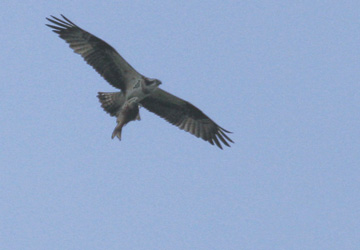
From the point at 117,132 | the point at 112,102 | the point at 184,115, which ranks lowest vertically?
the point at 117,132

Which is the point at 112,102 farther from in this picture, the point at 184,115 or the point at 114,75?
the point at 184,115

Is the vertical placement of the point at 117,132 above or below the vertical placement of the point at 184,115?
below

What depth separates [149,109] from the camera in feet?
65.3

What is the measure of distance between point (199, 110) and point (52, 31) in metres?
4.62

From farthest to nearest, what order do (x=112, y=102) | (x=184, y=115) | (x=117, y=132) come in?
1. (x=184, y=115)
2. (x=112, y=102)
3. (x=117, y=132)

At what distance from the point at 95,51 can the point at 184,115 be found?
3.23 m

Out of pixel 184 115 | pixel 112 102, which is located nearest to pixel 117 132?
pixel 112 102

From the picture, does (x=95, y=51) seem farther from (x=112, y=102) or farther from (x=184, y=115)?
(x=184, y=115)

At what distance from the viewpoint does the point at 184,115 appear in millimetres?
20219

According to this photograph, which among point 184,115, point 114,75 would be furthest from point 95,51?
point 184,115

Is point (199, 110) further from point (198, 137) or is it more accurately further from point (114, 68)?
point (114, 68)

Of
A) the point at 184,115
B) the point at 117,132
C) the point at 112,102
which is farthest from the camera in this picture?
the point at 184,115

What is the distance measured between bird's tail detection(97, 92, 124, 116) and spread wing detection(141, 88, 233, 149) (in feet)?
3.03

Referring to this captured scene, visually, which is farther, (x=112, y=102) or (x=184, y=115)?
A: (x=184, y=115)
